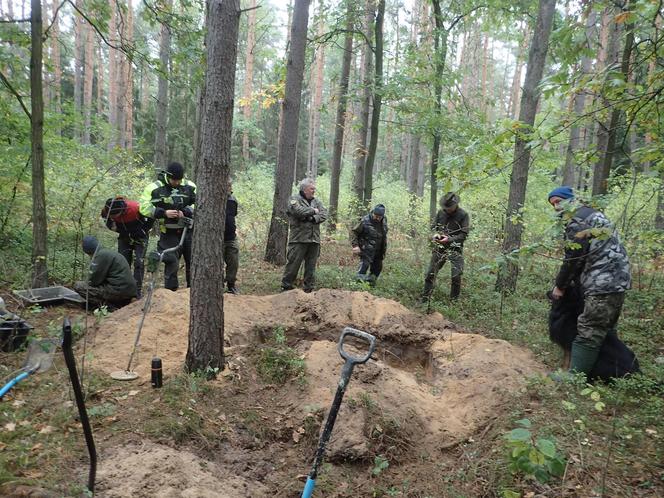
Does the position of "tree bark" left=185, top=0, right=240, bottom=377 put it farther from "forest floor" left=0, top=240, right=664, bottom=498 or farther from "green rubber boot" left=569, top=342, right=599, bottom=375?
"green rubber boot" left=569, top=342, right=599, bottom=375

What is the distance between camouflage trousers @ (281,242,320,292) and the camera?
7344 mm

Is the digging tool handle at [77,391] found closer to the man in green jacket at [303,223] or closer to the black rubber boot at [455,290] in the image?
the man in green jacket at [303,223]

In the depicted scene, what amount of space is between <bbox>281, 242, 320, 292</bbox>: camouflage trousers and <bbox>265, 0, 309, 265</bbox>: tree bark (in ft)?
6.60

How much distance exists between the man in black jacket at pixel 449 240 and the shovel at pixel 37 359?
6.02 metres

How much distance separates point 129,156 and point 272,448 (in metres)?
5.10

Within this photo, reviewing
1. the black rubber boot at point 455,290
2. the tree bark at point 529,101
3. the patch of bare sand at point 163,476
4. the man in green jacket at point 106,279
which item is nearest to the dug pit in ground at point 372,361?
the man in green jacket at point 106,279

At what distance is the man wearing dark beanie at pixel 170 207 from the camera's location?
6.20 meters

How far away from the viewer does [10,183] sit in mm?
7801

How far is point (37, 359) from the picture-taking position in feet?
10.6

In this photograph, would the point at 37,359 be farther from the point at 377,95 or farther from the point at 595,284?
the point at 377,95

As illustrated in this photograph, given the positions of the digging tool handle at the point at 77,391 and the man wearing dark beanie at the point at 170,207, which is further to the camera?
the man wearing dark beanie at the point at 170,207

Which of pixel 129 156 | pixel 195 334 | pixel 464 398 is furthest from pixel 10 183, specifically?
pixel 464 398

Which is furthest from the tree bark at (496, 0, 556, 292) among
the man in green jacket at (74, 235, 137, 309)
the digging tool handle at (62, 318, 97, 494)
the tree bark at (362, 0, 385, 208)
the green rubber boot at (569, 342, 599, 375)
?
the digging tool handle at (62, 318, 97, 494)

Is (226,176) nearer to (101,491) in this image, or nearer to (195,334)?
(195,334)
